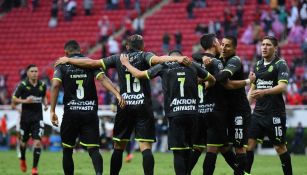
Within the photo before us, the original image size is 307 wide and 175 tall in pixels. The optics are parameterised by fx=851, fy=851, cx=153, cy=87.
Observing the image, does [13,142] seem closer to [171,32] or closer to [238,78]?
[171,32]

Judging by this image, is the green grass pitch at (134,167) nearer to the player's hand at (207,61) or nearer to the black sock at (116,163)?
the black sock at (116,163)

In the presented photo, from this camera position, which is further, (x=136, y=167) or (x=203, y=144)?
(x=136, y=167)

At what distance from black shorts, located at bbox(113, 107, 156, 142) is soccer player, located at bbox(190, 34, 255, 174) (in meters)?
1.06

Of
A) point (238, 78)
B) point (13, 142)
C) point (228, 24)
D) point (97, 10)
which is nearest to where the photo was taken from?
point (238, 78)

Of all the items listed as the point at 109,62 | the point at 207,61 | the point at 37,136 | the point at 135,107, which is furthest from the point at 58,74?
the point at 37,136

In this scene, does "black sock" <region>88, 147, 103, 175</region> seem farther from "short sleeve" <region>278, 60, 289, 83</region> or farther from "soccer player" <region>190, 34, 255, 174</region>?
"short sleeve" <region>278, 60, 289, 83</region>

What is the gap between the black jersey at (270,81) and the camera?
52.3ft

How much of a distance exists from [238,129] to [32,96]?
7.69m

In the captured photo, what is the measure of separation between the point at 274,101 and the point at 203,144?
158 centimetres

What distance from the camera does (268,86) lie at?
16.0 m

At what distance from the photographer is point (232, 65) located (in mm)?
15312

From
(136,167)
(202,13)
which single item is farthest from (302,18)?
(136,167)

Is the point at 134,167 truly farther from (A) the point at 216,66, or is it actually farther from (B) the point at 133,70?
(B) the point at 133,70

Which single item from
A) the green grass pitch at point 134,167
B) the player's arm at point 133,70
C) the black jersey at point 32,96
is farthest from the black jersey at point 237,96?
the black jersey at point 32,96
